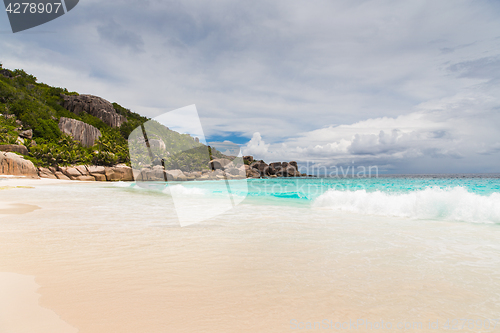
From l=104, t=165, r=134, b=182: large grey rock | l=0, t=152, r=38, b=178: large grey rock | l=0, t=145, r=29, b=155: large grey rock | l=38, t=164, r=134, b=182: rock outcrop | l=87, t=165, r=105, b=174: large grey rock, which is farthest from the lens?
l=104, t=165, r=134, b=182: large grey rock

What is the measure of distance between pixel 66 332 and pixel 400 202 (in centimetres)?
1088

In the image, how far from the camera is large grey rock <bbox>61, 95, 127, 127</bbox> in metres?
67.1

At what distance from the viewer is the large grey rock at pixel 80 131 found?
5162 centimetres

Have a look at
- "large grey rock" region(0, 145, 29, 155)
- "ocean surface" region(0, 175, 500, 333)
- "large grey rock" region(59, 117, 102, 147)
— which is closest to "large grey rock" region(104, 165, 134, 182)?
"large grey rock" region(0, 145, 29, 155)

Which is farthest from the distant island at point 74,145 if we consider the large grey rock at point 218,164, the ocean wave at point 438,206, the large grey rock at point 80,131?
the ocean wave at point 438,206

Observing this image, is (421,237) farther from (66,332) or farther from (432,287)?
(66,332)

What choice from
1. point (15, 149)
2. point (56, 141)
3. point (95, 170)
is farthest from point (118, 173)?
point (15, 149)

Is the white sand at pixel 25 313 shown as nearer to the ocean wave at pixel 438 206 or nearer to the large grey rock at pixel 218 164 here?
the ocean wave at pixel 438 206

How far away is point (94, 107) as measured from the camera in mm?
69312

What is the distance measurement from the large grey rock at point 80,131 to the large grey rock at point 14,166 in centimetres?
2532

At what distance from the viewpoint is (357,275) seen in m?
3.28

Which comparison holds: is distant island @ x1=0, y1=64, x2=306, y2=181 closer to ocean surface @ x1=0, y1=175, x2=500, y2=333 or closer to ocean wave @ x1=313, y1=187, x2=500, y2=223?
ocean wave @ x1=313, y1=187, x2=500, y2=223

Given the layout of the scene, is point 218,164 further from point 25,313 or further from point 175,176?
point 25,313

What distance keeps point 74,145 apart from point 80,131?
362 inches
